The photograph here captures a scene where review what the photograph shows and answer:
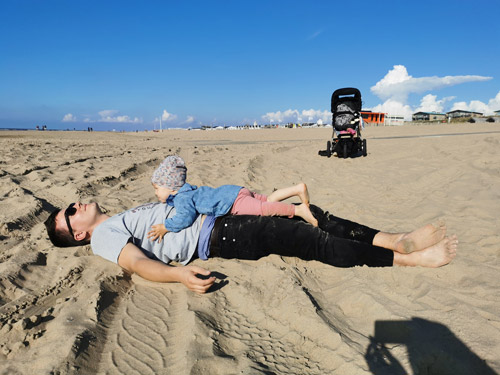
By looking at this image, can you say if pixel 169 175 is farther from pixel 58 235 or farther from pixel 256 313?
pixel 256 313

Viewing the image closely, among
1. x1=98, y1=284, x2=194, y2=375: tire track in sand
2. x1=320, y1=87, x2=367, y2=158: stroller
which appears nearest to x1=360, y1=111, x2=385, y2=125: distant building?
x1=320, y1=87, x2=367, y2=158: stroller

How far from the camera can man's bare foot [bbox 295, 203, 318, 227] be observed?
3036 millimetres

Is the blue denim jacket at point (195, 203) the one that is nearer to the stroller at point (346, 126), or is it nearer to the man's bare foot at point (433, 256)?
the man's bare foot at point (433, 256)

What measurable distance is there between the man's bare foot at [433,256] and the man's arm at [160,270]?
1.63m

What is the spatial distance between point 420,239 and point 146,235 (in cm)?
232

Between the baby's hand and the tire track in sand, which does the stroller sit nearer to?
the baby's hand

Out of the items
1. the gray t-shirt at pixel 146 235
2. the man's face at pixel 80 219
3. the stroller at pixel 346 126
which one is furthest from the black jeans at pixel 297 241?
the stroller at pixel 346 126

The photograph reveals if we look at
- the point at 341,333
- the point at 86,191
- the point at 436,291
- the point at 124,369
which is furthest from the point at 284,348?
the point at 86,191

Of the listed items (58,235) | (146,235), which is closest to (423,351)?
(146,235)

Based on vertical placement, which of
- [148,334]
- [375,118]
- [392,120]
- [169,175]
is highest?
[375,118]

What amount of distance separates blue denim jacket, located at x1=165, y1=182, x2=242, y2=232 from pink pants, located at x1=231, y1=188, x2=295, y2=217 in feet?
0.21

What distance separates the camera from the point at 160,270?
2504 mm

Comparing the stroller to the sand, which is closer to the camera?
the sand

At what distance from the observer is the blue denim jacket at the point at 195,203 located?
2.83 metres
